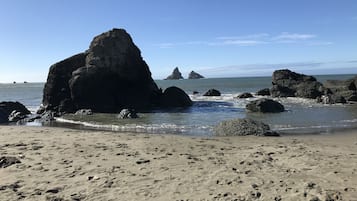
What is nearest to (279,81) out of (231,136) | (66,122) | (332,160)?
(66,122)

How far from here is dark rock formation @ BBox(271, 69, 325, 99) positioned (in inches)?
1538

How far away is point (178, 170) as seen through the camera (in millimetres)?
8625

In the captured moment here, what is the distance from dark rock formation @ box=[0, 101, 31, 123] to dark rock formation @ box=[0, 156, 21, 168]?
15.5 meters

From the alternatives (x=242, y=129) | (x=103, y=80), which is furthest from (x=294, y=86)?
(x=242, y=129)

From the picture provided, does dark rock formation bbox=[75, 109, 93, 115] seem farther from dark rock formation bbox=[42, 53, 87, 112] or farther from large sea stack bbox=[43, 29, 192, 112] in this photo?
dark rock formation bbox=[42, 53, 87, 112]

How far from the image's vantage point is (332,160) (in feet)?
31.7

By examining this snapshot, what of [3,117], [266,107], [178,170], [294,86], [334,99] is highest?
[294,86]

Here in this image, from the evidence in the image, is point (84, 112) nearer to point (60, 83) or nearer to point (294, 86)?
point (60, 83)

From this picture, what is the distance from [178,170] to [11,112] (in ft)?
70.2

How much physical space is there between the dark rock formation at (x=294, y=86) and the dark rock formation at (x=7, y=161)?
33.2m

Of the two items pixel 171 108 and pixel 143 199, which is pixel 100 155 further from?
pixel 171 108

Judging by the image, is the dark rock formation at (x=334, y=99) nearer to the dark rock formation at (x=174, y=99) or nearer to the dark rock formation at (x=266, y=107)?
the dark rock formation at (x=266, y=107)

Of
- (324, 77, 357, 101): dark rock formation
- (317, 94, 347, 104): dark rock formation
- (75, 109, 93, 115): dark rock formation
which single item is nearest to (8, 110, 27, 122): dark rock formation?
(75, 109, 93, 115): dark rock formation

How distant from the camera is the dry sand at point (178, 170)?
7.01 m
